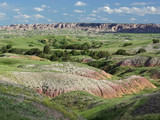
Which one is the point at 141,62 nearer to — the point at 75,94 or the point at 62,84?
the point at 62,84

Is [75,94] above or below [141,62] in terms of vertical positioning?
above

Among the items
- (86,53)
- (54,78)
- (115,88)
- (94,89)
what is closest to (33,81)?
(54,78)

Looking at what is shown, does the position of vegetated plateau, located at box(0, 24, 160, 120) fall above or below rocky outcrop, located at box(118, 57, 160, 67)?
above

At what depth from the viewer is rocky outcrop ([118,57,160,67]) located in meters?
84.0

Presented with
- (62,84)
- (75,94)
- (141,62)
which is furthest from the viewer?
(141,62)

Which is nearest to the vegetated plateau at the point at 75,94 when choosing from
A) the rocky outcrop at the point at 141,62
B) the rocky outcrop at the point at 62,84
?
the rocky outcrop at the point at 62,84

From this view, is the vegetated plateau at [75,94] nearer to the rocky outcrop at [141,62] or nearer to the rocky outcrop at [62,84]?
the rocky outcrop at [62,84]

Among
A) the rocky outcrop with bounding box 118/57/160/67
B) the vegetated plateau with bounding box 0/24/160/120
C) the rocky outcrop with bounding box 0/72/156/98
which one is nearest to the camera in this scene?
the vegetated plateau with bounding box 0/24/160/120

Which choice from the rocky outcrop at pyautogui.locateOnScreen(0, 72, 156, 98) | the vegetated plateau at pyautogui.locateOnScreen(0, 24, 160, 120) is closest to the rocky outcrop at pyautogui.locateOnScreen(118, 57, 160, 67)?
the vegetated plateau at pyautogui.locateOnScreen(0, 24, 160, 120)

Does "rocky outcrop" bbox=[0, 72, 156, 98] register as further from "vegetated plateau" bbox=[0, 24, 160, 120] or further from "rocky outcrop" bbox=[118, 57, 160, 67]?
"rocky outcrop" bbox=[118, 57, 160, 67]

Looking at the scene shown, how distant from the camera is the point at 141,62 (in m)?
86.9

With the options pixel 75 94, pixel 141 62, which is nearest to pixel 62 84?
pixel 75 94

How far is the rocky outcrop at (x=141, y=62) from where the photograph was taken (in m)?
84.0

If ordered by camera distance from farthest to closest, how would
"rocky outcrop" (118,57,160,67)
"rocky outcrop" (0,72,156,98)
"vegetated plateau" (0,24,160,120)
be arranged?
"rocky outcrop" (118,57,160,67), "rocky outcrop" (0,72,156,98), "vegetated plateau" (0,24,160,120)
